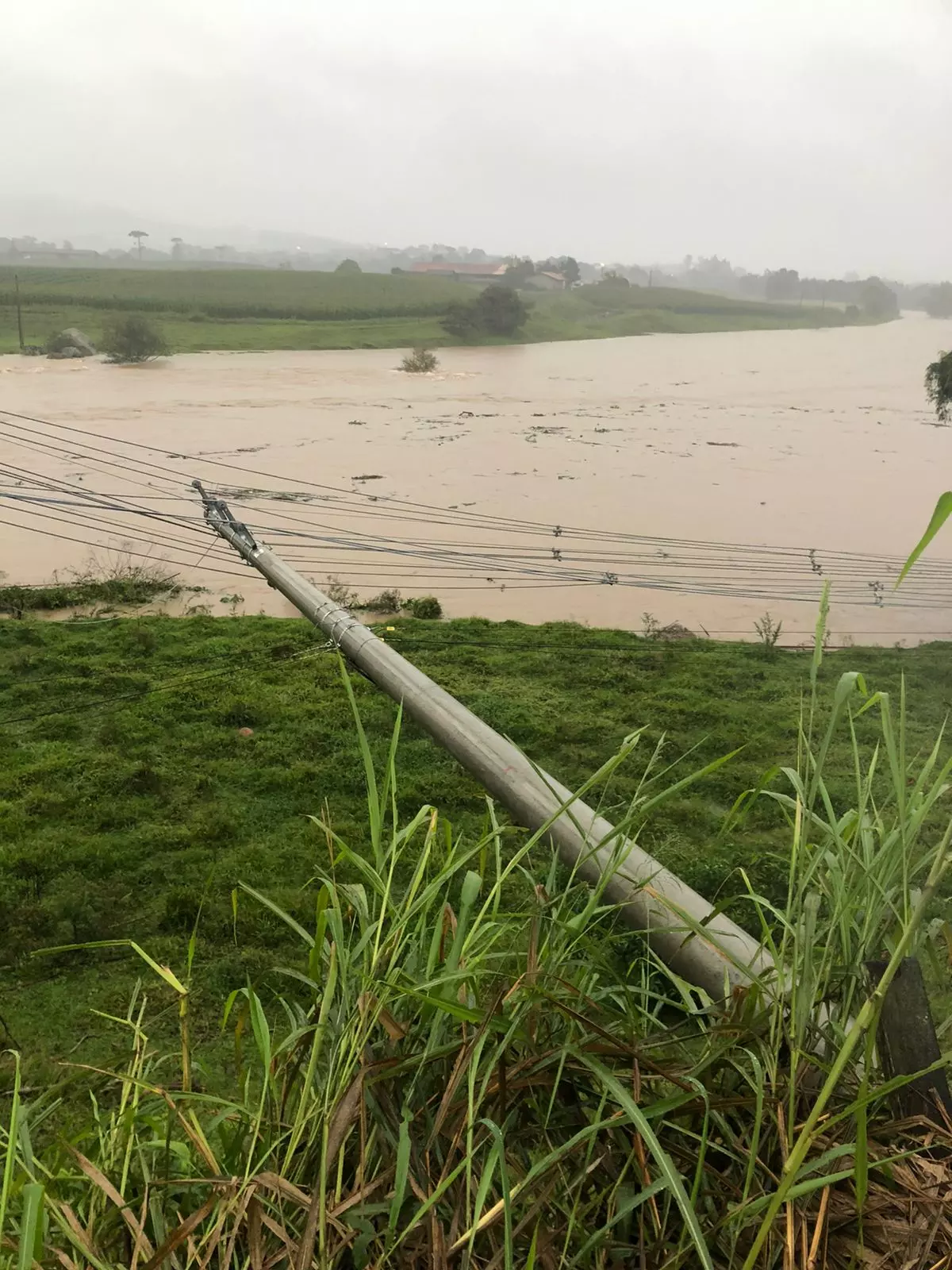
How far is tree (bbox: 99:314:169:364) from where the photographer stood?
36906 millimetres

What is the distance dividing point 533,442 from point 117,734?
64.2 feet

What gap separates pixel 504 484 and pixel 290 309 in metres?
33.0

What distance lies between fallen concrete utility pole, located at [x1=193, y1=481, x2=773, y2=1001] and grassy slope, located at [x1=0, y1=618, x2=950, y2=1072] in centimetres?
149

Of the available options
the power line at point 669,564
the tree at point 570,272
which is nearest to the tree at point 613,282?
the tree at point 570,272

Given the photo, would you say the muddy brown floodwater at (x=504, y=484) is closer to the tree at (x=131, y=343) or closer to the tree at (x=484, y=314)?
the tree at (x=131, y=343)

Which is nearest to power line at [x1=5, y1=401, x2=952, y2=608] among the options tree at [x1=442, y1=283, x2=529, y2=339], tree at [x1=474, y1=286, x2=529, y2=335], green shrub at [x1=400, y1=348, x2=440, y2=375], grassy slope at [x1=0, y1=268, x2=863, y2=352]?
green shrub at [x1=400, y1=348, x2=440, y2=375]

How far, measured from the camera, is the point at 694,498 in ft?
70.9

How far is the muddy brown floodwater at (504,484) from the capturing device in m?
15.8

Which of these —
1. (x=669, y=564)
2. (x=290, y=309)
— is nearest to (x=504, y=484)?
(x=669, y=564)

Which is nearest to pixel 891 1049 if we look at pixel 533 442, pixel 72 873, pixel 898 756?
pixel 898 756

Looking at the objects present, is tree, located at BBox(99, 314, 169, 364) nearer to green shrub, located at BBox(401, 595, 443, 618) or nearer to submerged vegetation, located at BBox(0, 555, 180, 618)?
submerged vegetation, located at BBox(0, 555, 180, 618)

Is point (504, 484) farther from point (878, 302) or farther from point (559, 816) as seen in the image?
point (878, 302)

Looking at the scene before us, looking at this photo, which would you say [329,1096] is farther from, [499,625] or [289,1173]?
[499,625]

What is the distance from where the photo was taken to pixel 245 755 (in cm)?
863
